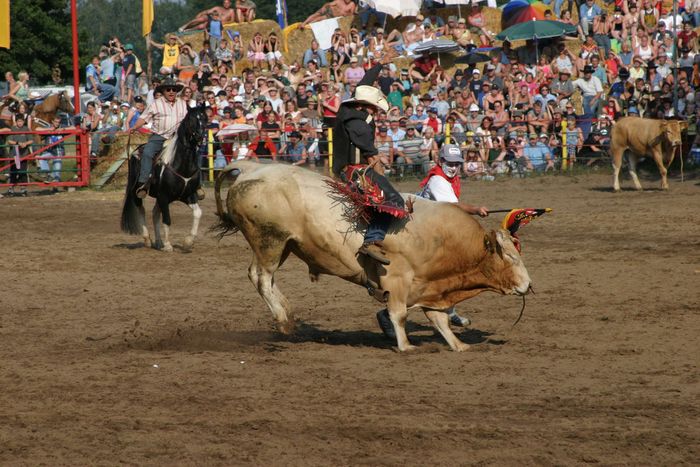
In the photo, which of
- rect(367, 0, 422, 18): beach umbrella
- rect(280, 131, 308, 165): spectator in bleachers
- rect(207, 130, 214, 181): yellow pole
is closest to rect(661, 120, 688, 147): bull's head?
rect(280, 131, 308, 165): spectator in bleachers

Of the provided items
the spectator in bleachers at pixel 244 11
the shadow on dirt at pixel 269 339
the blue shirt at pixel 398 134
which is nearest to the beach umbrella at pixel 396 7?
the spectator in bleachers at pixel 244 11

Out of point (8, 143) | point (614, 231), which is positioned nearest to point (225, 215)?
point (614, 231)

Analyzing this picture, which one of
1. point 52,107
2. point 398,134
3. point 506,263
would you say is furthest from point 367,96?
point 52,107

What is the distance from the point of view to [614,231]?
15.1 metres

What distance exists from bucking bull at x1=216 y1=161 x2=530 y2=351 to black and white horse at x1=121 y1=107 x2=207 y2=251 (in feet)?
18.1

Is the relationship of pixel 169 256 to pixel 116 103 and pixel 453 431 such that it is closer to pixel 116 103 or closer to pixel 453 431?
pixel 453 431

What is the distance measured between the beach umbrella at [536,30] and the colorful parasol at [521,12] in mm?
1395

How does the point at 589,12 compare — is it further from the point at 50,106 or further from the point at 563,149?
the point at 50,106

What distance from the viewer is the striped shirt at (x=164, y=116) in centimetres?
1407

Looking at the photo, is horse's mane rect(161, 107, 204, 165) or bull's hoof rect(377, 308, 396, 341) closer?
bull's hoof rect(377, 308, 396, 341)

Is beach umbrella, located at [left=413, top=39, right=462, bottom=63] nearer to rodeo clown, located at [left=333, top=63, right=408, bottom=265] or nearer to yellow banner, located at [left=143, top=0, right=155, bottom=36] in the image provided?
yellow banner, located at [left=143, top=0, right=155, bottom=36]

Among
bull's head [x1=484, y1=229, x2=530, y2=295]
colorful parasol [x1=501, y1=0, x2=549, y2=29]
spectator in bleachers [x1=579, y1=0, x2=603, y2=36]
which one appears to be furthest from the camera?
colorful parasol [x1=501, y1=0, x2=549, y2=29]

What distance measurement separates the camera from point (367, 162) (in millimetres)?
8289

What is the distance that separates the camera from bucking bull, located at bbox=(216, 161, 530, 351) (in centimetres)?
805
